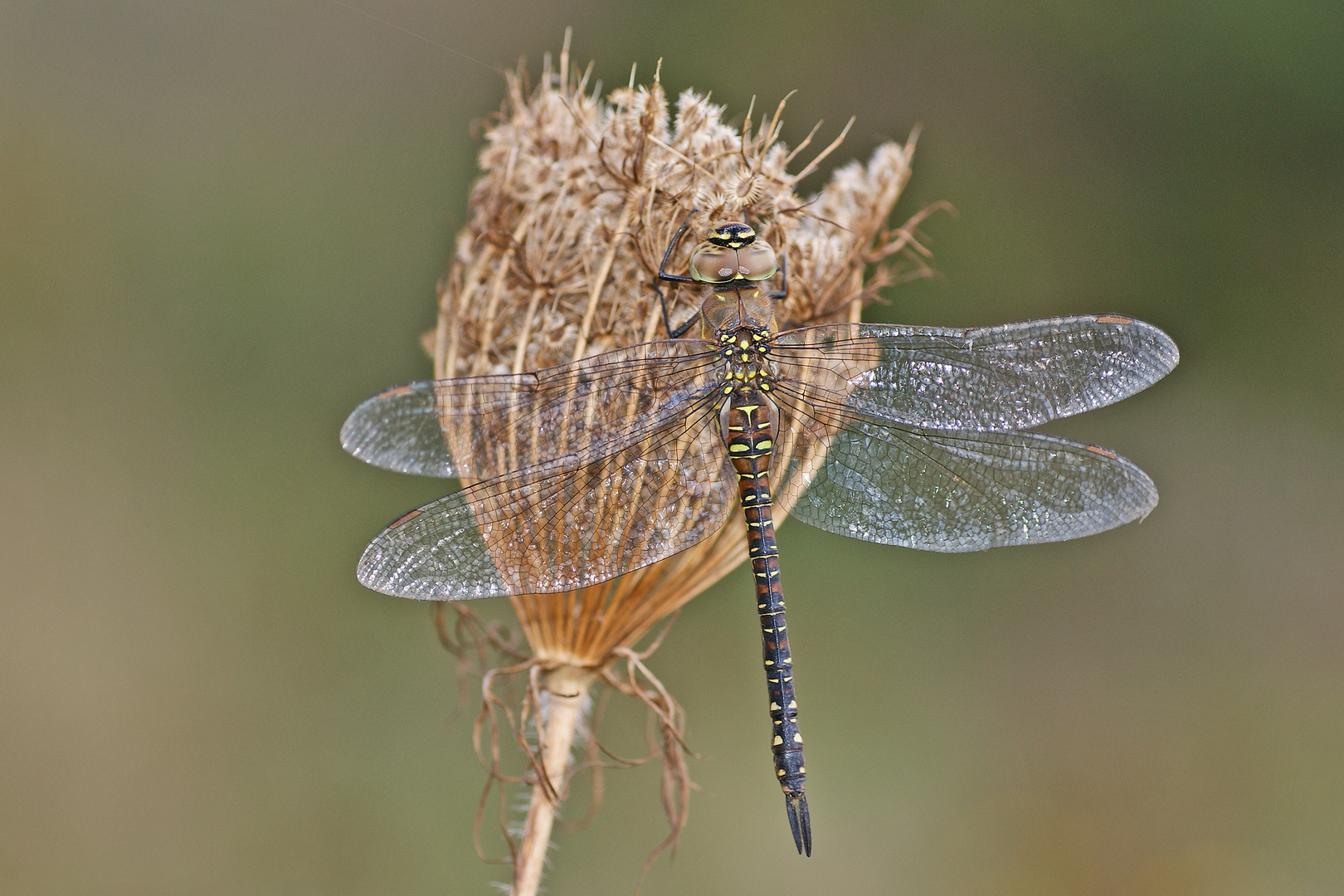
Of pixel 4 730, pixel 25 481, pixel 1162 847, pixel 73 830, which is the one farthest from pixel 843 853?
pixel 25 481

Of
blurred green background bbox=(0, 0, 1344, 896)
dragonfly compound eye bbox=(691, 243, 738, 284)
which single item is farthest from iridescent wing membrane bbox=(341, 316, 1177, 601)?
blurred green background bbox=(0, 0, 1344, 896)

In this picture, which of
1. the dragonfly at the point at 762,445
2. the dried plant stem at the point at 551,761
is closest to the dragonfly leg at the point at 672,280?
the dragonfly at the point at 762,445

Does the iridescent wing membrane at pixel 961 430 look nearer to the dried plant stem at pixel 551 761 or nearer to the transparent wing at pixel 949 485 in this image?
the transparent wing at pixel 949 485

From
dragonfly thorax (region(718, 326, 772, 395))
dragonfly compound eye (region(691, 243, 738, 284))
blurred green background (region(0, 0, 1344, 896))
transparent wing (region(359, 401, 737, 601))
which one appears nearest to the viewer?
transparent wing (region(359, 401, 737, 601))

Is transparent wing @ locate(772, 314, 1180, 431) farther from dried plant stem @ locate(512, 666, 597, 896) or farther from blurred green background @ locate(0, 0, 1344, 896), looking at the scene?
blurred green background @ locate(0, 0, 1344, 896)

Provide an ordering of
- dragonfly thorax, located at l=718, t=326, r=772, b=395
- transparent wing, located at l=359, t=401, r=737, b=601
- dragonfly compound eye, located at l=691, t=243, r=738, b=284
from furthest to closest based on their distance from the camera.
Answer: dragonfly thorax, located at l=718, t=326, r=772, b=395, dragonfly compound eye, located at l=691, t=243, r=738, b=284, transparent wing, located at l=359, t=401, r=737, b=601

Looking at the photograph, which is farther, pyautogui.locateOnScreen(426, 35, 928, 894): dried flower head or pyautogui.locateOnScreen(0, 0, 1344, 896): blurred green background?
pyautogui.locateOnScreen(0, 0, 1344, 896): blurred green background

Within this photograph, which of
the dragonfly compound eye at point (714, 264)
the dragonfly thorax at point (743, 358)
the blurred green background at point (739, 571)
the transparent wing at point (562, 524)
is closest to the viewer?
the transparent wing at point (562, 524)

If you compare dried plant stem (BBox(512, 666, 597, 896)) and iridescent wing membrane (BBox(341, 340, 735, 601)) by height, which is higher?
iridescent wing membrane (BBox(341, 340, 735, 601))
